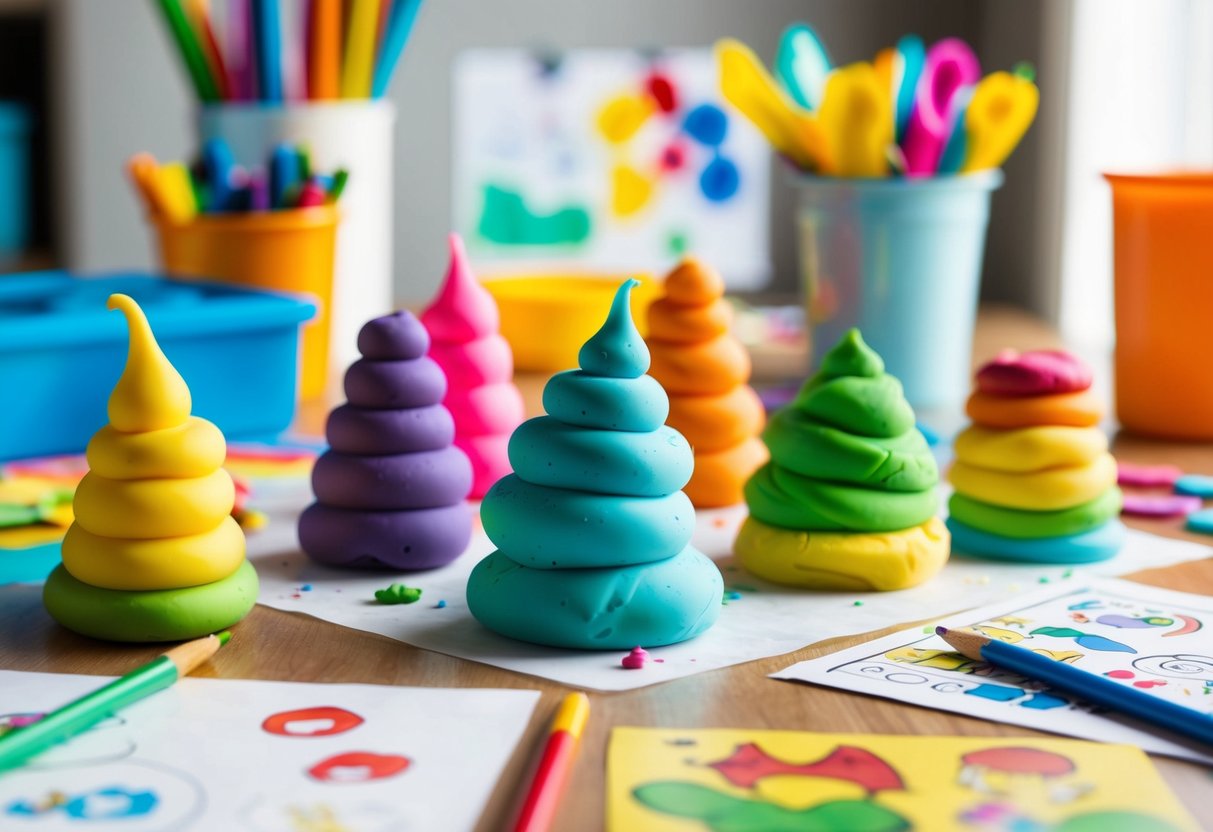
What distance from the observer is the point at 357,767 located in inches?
20.1

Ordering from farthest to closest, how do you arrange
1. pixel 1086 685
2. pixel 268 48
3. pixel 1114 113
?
pixel 1114 113 < pixel 268 48 < pixel 1086 685

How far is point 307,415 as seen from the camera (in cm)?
115

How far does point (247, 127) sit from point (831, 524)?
0.77 metres

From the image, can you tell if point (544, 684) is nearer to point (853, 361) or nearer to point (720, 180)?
point (853, 361)

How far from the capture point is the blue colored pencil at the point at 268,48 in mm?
1250

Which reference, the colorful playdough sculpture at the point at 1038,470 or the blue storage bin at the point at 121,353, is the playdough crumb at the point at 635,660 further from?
the blue storage bin at the point at 121,353

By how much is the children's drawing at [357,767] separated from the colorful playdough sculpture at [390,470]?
0.23m

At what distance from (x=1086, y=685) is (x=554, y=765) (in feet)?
0.73

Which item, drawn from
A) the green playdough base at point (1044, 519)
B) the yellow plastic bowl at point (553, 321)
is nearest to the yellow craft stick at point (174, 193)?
the yellow plastic bowl at point (553, 321)

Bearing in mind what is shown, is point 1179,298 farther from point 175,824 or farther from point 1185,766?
point 175,824

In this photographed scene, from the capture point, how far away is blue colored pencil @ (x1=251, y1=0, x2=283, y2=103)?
1.25 metres

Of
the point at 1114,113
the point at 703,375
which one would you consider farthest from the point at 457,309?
the point at 1114,113

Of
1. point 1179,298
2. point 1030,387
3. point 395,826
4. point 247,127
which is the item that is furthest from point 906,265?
point 395,826

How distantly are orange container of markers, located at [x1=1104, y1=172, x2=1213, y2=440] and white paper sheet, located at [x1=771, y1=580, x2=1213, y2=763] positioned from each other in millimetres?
376
